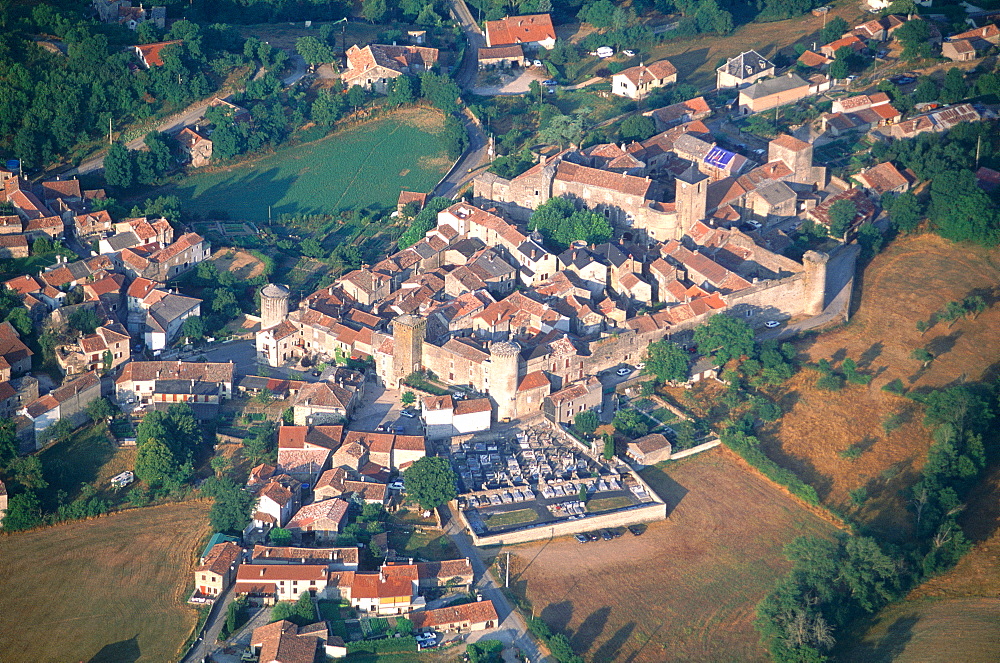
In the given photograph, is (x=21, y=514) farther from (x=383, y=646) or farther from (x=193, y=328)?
(x=383, y=646)

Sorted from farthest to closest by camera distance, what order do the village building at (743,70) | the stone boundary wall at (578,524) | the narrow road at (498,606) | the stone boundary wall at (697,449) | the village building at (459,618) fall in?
the village building at (743,70), the stone boundary wall at (697,449), the stone boundary wall at (578,524), the village building at (459,618), the narrow road at (498,606)

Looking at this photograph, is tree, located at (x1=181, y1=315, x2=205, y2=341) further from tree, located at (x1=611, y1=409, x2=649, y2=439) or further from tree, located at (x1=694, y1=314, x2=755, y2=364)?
tree, located at (x1=694, y1=314, x2=755, y2=364)

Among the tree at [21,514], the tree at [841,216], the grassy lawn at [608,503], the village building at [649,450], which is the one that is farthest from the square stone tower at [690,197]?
the tree at [21,514]

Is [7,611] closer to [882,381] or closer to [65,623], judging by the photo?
[65,623]

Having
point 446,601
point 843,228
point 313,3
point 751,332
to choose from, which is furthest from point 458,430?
point 313,3

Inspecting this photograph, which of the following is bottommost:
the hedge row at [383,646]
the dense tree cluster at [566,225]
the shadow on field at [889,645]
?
the shadow on field at [889,645]

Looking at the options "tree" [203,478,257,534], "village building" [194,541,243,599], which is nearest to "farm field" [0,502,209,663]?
"village building" [194,541,243,599]

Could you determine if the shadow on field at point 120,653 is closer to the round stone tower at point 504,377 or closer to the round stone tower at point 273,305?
the round stone tower at point 504,377
